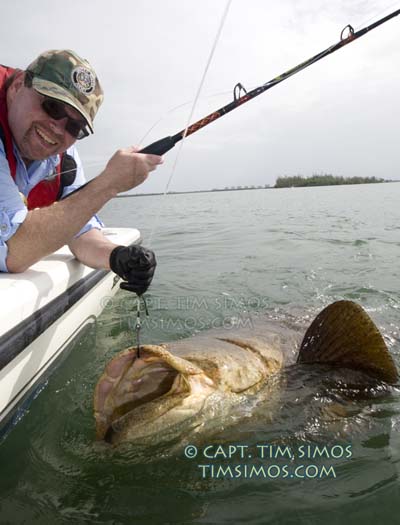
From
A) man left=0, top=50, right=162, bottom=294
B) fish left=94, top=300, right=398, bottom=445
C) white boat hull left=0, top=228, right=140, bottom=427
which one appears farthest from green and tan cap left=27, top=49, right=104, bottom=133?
fish left=94, top=300, right=398, bottom=445

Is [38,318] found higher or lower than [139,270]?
lower

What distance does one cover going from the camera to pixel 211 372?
1944 millimetres

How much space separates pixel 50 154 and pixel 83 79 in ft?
1.72

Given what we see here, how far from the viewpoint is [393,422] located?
7.38 feet

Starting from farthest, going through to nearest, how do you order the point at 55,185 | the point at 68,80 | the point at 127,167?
the point at 55,185, the point at 68,80, the point at 127,167

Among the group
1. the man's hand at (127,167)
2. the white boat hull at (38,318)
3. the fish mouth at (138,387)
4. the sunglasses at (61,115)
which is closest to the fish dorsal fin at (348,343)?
the fish mouth at (138,387)

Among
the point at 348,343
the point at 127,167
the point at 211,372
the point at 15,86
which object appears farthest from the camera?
the point at 15,86

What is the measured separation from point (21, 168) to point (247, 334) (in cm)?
180

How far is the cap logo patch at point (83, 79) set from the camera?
8.53 ft

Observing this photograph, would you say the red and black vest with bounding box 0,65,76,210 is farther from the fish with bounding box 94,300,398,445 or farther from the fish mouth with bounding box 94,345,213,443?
the fish mouth with bounding box 94,345,213,443

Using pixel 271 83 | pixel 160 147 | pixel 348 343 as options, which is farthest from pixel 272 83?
pixel 348 343

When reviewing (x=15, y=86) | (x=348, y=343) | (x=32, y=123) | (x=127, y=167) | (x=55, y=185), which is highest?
(x=15, y=86)

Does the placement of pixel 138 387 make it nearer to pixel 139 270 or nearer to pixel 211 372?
pixel 211 372

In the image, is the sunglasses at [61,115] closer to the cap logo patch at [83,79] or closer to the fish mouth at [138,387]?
the cap logo patch at [83,79]
